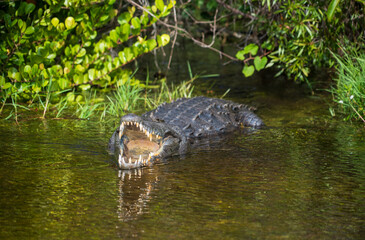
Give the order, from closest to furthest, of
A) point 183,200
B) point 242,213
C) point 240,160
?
point 242,213, point 183,200, point 240,160

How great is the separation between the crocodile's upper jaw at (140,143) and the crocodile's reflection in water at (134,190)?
0.10 meters

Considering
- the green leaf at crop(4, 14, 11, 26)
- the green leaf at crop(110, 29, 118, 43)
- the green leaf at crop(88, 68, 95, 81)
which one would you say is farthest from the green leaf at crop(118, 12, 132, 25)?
the green leaf at crop(4, 14, 11, 26)

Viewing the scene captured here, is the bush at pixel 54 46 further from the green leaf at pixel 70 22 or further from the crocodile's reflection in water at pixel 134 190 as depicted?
the crocodile's reflection in water at pixel 134 190

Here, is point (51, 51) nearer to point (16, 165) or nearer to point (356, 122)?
point (16, 165)

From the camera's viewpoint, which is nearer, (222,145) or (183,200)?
(183,200)

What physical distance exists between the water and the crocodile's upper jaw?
0.11 meters

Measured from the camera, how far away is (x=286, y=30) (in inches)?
267

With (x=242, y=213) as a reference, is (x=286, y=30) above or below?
above

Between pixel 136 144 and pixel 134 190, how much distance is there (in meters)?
1.32

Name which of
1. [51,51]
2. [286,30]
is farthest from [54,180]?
[286,30]

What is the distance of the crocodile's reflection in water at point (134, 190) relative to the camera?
10.5 ft

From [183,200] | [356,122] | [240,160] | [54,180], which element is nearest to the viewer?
[183,200]

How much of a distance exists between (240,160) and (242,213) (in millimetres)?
1324

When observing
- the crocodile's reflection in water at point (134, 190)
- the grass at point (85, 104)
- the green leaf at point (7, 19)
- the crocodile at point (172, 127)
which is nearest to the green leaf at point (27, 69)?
the grass at point (85, 104)
